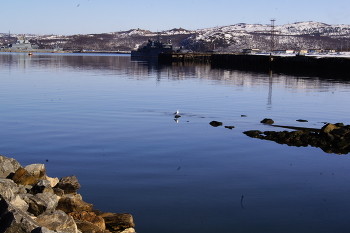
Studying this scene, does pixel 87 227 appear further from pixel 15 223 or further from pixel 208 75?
pixel 208 75

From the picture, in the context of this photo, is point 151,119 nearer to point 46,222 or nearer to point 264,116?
point 264,116

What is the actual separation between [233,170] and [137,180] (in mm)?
2313

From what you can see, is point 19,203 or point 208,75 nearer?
point 19,203

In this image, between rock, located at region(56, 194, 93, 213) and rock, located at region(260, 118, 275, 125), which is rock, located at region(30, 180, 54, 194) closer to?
rock, located at region(56, 194, 93, 213)

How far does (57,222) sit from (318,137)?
9372mm

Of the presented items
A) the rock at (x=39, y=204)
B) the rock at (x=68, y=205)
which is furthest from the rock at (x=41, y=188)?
the rock at (x=39, y=204)

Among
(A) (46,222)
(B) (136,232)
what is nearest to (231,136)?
(B) (136,232)

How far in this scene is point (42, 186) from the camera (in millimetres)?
6883

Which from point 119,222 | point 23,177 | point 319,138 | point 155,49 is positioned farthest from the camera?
point 155,49

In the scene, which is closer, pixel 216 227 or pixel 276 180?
pixel 216 227

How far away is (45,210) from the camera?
6.20 meters

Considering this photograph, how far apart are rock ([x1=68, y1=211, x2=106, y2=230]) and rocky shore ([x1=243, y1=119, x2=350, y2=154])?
765cm

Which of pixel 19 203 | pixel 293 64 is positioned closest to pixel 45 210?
pixel 19 203

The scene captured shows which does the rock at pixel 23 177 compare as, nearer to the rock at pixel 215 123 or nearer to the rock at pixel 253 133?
the rock at pixel 253 133
